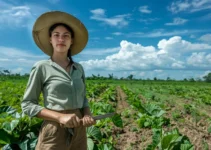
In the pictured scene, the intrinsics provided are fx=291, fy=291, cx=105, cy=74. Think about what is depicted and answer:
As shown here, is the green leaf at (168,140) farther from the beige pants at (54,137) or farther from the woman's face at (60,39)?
the woman's face at (60,39)

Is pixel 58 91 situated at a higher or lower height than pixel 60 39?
lower

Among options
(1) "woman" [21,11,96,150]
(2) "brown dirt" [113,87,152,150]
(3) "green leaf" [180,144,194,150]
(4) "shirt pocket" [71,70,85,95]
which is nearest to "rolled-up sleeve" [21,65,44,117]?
(1) "woman" [21,11,96,150]

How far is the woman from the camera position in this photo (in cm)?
222

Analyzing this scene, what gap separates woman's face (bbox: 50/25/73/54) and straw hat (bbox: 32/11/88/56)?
0.07 m

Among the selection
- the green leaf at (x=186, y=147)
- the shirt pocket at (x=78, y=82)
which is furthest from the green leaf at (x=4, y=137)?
the green leaf at (x=186, y=147)

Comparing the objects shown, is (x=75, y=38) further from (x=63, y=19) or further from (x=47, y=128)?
(x=47, y=128)

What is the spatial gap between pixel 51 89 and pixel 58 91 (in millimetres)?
57

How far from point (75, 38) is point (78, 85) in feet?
1.58

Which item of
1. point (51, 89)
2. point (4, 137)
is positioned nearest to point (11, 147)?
point (4, 137)

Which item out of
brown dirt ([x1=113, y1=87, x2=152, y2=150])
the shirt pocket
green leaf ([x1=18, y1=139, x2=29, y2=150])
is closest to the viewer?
the shirt pocket

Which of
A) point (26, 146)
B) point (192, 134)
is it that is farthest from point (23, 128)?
point (192, 134)

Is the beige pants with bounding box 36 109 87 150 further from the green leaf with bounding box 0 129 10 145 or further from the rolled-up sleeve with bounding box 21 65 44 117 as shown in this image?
the green leaf with bounding box 0 129 10 145

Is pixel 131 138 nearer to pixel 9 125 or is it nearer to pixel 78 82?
pixel 9 125

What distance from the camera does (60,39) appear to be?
7.70ft
